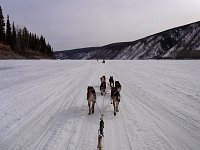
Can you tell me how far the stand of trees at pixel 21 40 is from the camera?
9288 cm

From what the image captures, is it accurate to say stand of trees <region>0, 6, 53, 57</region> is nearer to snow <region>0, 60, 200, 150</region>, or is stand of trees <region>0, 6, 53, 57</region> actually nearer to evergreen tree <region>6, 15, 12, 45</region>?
evergreen tree <region>6, 15, 12, 45</region>

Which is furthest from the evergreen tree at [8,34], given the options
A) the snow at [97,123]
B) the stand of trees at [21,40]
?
the snow at [97,123]

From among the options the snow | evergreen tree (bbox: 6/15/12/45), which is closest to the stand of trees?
evergreen tree (bbox: 6/15/12/45)

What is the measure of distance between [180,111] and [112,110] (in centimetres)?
234

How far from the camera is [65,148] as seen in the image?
652 cm

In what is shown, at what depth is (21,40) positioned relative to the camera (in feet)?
362

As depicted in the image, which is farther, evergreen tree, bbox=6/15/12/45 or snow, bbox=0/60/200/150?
evergreen tree, bbox=6/15/12/45

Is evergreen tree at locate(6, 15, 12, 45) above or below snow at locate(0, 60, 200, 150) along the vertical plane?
above

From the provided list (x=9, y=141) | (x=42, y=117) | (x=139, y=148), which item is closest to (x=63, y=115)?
(x=42, y=117)

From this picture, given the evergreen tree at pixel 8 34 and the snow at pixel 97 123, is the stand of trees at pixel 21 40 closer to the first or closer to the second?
the evergreen tree at pixel 8 34

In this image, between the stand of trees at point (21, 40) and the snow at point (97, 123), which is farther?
the stand of trees at point (21, 40)

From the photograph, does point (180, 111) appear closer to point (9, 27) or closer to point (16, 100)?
point (16, 100)

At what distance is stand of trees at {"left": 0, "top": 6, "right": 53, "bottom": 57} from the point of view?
9288 cm

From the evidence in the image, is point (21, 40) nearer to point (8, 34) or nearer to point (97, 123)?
point (8, 34)
